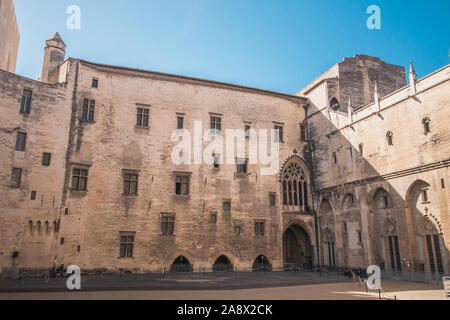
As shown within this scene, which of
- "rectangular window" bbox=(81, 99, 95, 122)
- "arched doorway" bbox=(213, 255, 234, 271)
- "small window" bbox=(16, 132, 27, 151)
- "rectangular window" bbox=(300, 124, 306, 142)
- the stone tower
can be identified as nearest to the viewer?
"small window" bbox=(16, 132, 27, 151)

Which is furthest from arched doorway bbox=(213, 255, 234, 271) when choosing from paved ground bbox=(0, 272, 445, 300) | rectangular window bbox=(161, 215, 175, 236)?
paved ground bbox=(0, 272, 445, 300)

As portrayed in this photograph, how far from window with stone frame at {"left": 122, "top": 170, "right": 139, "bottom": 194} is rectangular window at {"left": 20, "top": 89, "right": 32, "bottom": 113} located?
7102 millimetres

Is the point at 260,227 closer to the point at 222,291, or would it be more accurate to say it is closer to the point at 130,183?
the point at 130,183

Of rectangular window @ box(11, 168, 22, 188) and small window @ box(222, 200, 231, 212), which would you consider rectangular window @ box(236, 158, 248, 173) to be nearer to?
small window @ box(222, 200, 231, 212)

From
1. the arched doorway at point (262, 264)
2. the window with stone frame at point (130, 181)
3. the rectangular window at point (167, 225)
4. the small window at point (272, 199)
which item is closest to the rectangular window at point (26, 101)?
the window with stone frame at point (130, 181)

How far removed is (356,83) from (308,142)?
6463 mm

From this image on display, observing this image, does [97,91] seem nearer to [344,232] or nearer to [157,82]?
[157,82]

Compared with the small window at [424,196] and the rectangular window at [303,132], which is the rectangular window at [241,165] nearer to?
the rectangular window at [303,132]

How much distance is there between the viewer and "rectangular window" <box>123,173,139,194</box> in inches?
907

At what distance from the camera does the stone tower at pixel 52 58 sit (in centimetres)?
2416

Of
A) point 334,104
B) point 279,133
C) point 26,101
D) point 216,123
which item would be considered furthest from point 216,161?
point 26,101

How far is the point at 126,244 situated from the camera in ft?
72.8

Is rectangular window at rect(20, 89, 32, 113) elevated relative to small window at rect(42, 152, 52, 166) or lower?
elevated
